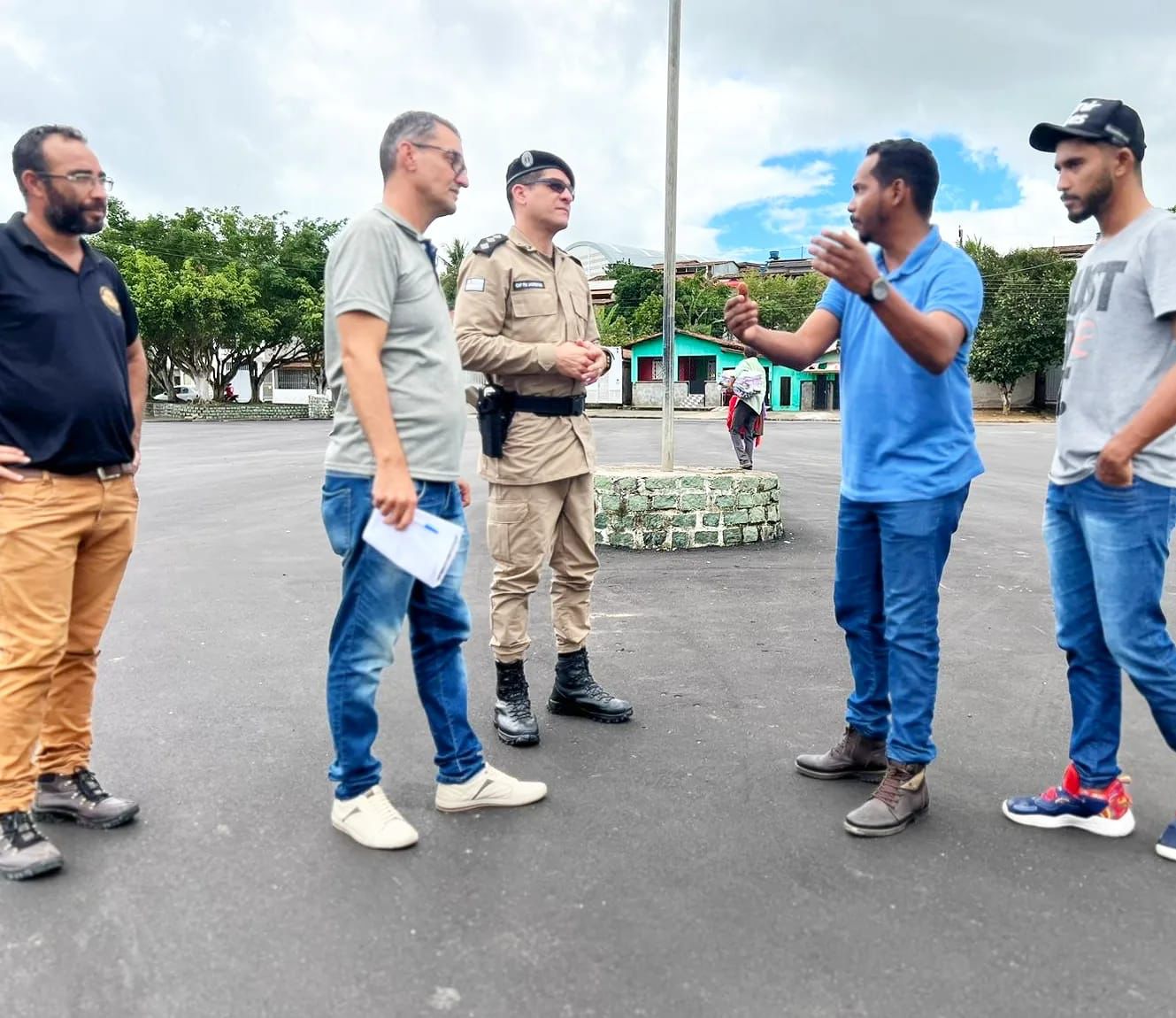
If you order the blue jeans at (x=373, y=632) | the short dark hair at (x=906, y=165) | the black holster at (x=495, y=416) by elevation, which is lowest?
the blue jeans at (x=373, y=632)

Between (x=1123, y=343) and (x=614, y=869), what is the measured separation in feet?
6.68

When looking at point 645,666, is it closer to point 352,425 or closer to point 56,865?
point 352,425

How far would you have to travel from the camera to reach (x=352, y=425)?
259 cm

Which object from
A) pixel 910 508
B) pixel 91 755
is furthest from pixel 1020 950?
pixel 91 755

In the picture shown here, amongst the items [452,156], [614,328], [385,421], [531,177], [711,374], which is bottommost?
[711,374]

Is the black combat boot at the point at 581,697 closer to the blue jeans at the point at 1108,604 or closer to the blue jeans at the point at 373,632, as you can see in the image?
the blue jeans at the point at 373,632

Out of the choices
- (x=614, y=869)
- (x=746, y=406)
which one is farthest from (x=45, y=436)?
(x=746, y=406)

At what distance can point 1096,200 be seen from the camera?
2609 millimetres

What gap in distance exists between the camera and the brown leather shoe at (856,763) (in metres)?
3.15

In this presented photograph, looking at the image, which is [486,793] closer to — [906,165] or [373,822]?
[373,822]

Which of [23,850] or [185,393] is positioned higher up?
[23,850]

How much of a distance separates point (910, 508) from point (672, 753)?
126cm

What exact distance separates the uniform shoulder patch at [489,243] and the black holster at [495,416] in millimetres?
522

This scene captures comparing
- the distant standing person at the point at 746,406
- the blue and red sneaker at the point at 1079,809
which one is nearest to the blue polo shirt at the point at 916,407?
the blue and red sneaker at the point at 1079,809
